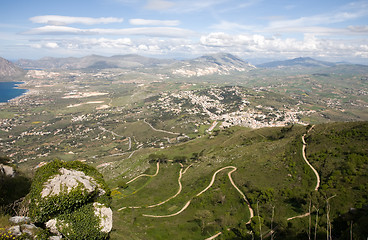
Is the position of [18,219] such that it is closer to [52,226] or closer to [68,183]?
[52,226]

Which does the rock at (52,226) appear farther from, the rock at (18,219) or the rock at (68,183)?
the rock at (68,183)

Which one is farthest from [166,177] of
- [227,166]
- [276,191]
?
[276,191]

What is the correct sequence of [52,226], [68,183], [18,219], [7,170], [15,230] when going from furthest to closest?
1. [7,170]
2. [68,183]
3. [52,226]
4. [18,219]
5. [15,230]

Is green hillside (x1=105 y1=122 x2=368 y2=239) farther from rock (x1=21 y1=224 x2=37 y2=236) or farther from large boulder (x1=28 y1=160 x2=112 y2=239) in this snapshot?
rock (x1=21 y1=224 x2=37 y2=236)

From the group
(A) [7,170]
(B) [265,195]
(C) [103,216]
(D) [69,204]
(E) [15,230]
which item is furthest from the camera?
(B) [265,195]

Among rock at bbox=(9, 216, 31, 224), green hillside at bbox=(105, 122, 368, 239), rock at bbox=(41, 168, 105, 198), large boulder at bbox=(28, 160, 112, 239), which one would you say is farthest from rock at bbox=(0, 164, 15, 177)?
green hillside at bbox=(105, 122, 368, 239)

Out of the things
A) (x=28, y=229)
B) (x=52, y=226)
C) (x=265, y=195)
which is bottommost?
(x=265, y=195)

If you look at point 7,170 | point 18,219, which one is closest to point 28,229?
point 18,219
